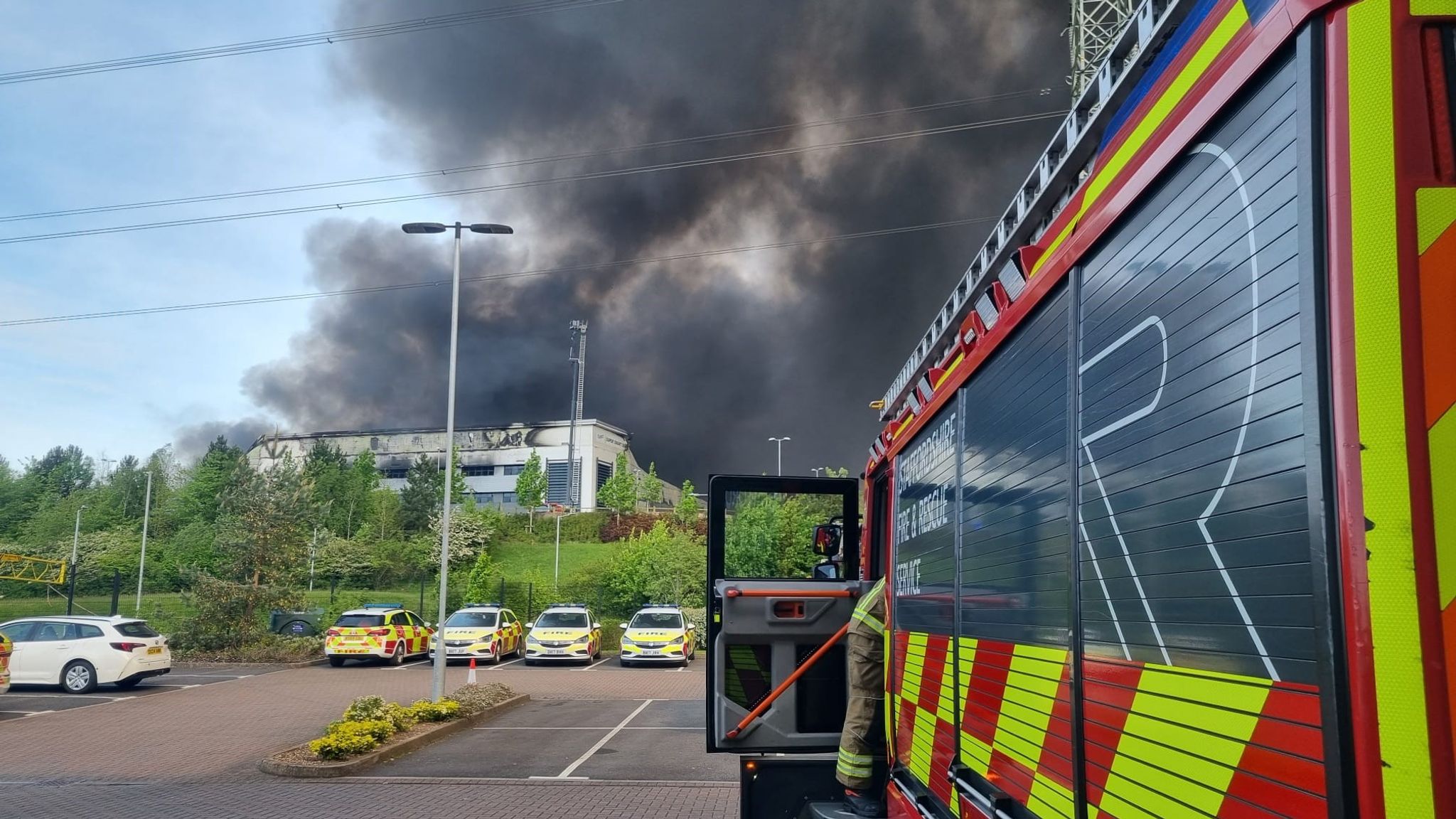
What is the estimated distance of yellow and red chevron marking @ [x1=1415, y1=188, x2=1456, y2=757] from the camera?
49.3 inches

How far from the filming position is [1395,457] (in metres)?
1.29

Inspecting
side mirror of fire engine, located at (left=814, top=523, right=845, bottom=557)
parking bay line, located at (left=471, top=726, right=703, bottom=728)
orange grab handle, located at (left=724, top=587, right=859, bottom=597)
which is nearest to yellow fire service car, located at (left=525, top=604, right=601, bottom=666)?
parking bay line, located at (left=471, top=726, right=703, bottom=728)

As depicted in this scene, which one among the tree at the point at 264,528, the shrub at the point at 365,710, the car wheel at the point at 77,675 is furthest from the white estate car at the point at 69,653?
the shrub at the point at 365,710

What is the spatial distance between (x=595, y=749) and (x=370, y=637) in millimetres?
15237

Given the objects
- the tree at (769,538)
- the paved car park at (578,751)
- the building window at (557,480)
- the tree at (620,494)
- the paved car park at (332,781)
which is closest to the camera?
the tree at (769,538)

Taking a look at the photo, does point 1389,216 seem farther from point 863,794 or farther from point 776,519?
point 776,519

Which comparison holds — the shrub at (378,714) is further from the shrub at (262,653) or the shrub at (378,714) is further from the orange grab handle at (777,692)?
the shrub at (262,653)

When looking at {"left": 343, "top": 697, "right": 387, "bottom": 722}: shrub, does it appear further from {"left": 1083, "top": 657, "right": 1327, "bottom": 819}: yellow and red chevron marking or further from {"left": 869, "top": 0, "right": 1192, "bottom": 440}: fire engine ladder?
{"left": 1083, "top": 657, "right": 1327, "bottom": 819}: yellow and red chevron marking

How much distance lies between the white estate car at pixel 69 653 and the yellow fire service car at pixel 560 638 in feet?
33.8

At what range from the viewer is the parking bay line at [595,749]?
11.2 meters

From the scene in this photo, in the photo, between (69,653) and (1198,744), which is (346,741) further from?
(1198,744)

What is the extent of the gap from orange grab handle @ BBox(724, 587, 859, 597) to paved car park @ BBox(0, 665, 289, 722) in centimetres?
1529

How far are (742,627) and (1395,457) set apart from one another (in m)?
4.72

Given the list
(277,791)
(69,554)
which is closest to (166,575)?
(69,554)
